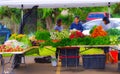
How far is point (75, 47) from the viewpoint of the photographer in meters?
13.5

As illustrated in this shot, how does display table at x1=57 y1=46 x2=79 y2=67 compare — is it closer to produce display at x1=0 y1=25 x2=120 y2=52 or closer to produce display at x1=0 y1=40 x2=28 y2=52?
produce display at x1=0 y1=25 x2=120 y2=52

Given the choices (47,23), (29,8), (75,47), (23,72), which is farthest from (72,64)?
(47,23)

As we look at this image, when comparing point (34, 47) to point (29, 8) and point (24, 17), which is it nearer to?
point (24, 17)

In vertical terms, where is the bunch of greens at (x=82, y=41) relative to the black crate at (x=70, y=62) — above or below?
above

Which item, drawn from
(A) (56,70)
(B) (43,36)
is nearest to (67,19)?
(A) (56,70)

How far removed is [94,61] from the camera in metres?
13.7

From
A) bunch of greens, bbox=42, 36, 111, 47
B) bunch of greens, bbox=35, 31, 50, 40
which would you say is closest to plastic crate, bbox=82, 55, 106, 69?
bunch of greens, bbox=42, 36, 111, 47

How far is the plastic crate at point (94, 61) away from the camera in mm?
13711

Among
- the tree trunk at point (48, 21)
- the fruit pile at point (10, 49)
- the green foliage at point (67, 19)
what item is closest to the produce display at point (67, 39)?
the fruit pile at point (10, 49)

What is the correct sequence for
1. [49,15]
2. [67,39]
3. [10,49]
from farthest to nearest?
[49,15] < [67,39] < [10,49]

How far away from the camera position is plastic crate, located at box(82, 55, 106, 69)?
1371 cm

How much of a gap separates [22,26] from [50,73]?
2.11 meters

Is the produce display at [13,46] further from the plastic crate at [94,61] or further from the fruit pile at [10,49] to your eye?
the plastic crate at [94,61]

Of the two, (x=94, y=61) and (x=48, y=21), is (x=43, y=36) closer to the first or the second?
(x=94, y=61)
